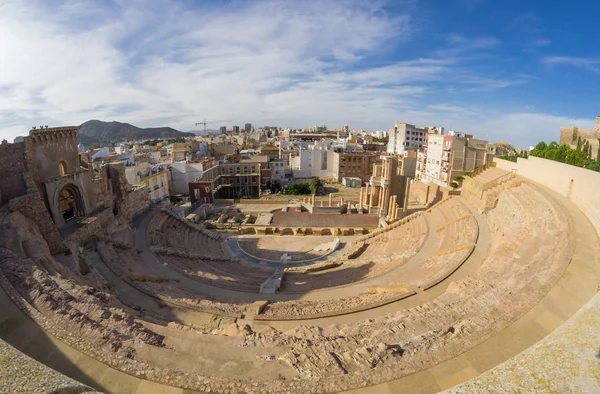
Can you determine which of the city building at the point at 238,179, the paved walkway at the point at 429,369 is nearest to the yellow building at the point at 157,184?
the city building at the point at 238,179

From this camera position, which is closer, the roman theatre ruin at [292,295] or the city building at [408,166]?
the roman theatre ruin at [292,295]

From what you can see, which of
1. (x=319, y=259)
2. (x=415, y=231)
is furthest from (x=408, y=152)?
(x=319, y=259)

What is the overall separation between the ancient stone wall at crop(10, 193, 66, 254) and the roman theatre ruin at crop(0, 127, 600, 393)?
0.16 ft

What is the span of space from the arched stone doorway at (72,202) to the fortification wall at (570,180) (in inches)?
1102

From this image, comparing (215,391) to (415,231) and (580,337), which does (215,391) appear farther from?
(415,231)

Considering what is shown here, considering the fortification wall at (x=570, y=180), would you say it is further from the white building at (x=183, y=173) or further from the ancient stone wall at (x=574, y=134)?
the white building at (x=183, y=173)

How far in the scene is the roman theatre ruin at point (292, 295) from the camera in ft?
18.7

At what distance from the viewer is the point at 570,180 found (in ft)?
55.8

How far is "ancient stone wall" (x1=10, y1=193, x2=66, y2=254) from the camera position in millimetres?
13336

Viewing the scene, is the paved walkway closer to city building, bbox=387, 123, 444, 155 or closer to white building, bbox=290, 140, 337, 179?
white building, bbox=290, 140, 337, 179

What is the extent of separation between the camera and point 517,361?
410 centimetres

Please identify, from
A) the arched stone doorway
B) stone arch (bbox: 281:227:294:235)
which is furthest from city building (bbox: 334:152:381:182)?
the arched stone doorway

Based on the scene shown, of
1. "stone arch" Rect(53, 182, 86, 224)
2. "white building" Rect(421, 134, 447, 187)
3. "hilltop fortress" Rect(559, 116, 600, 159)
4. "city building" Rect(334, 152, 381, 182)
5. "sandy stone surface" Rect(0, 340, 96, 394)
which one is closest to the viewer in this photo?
"sandy stone surface" Rect(0, 340, 96, 394)

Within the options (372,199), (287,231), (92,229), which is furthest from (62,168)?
(372,199)
